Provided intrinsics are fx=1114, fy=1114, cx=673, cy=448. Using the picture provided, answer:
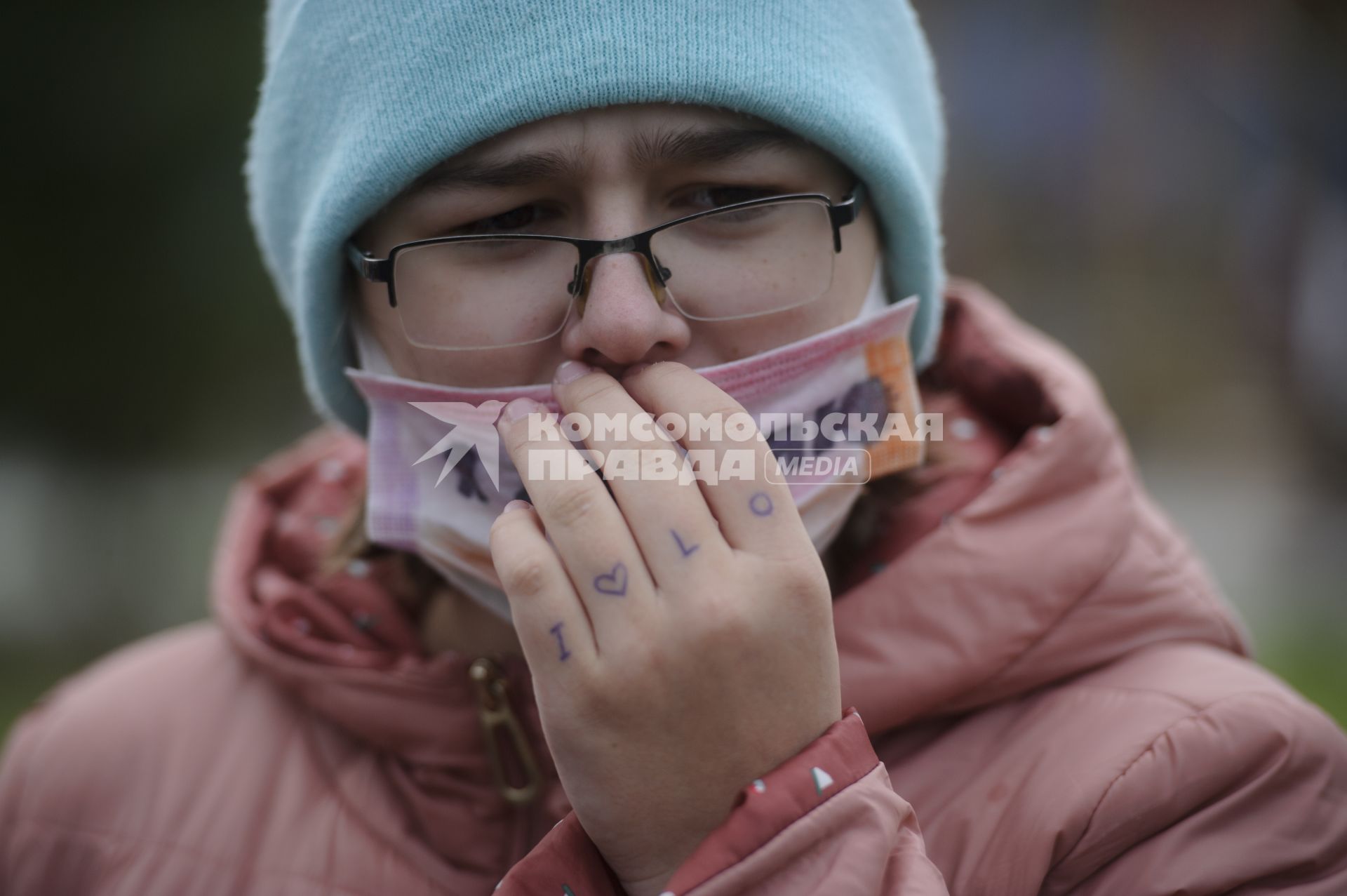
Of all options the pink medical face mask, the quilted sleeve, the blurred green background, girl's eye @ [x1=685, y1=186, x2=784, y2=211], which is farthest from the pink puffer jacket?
the blurred green background

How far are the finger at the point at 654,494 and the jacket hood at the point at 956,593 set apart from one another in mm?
525

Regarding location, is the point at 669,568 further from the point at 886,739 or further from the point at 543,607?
A: the point at 886,739

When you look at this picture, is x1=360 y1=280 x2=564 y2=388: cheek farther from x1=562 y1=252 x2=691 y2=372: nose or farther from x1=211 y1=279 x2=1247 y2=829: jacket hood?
x1=211 y1=279 x2=1247 y2=829: jacket hood

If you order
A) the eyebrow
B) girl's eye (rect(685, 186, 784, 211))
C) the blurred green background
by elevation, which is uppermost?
the eyebrow

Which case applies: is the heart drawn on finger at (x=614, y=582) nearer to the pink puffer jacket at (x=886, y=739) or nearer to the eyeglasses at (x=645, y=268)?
the pink puffer jacket at (x=886, y=739)

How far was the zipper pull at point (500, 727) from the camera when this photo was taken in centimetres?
199

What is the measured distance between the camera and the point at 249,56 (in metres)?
7.52

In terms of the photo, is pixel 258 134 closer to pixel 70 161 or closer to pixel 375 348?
pixel 375 348

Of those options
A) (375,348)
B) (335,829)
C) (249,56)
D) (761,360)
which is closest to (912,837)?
(761,360)

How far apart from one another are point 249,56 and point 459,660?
6708 mm

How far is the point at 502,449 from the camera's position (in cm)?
190

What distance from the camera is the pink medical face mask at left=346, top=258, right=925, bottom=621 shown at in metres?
1.90

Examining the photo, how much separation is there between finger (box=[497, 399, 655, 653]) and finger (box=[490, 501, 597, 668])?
0.05 feet

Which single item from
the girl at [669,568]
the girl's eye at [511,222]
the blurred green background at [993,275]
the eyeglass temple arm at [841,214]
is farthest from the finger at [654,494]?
the blurred green background at [993,275]
